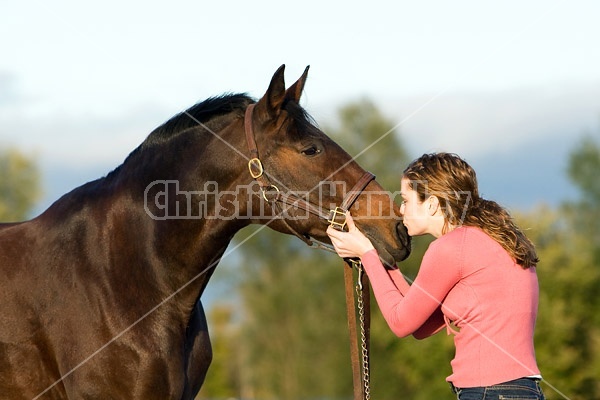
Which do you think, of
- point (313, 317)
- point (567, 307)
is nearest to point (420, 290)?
point (567, 307)

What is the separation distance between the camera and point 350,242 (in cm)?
512

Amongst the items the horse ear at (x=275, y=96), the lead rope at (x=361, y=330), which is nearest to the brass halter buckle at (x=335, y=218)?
the lead rope at (x=361, y=330)

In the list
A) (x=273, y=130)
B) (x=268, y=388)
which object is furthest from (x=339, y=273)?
(x=273, y=130)

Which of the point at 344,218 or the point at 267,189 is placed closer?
the point at 344,218

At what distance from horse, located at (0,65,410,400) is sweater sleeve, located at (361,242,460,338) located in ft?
2.07

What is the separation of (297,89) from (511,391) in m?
2.67

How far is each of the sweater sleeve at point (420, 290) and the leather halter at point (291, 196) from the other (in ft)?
2.55

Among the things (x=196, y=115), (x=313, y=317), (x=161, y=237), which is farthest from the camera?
(x=313, y=317)

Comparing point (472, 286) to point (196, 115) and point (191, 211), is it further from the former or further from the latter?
point (196, 115)

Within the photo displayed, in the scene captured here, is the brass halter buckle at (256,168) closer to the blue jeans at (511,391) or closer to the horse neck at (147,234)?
the horse neck at (147,234)

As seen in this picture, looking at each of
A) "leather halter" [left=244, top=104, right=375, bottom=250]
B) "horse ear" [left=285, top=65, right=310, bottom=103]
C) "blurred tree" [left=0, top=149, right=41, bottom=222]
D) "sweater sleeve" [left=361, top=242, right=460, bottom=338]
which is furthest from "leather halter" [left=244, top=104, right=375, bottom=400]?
"blurred tree" [left=0, top=149, right=41, bottom=222]

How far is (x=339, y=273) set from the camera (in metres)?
40.8

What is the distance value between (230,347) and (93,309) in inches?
2569

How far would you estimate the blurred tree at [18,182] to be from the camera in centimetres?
4128
